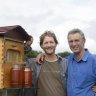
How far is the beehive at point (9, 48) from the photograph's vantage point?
6.97 m


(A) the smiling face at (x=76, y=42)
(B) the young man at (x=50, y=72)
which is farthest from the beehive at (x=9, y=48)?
(A) the smiling face at (x=76, y=42)

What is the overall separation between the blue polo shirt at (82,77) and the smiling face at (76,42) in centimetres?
18

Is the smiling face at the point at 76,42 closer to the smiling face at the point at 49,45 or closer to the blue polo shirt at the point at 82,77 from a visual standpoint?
the blue polo shirt at the point at 82,77

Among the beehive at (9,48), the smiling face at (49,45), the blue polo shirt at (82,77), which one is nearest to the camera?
the beehive at (9,48)

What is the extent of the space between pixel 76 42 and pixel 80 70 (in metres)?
0.45

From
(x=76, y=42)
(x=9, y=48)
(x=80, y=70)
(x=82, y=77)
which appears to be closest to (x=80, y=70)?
(x=80, y=70)

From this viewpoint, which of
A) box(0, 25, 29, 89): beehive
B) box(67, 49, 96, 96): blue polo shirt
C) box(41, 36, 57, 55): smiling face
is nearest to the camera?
box(0, 25, 29, 89): beehive

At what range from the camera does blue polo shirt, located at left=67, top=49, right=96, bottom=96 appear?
7.28 metres

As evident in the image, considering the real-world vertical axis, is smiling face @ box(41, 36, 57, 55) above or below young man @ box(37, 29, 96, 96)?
above

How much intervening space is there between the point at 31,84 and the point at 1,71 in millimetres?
702

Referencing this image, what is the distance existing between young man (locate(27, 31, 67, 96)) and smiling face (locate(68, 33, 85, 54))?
0.30 metres

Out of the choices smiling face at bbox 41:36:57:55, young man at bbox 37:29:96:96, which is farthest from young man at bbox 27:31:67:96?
young man at bbox 37:29:96:96

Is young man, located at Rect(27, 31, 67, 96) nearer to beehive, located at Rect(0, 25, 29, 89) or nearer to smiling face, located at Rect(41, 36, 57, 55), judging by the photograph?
smiling face, located at Rect(41, 36, 57, 55)

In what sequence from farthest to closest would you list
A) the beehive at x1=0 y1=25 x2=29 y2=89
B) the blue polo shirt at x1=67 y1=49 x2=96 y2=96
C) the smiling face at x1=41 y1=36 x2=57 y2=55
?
1. the smiling face at x1=41 y1=36 x2=57 y2=55
2. the blue polo shirt at x1=67 y1=49 x2=96 y2=96
3. the beehive at x1=0 y1=25 x2=29 y2=89
